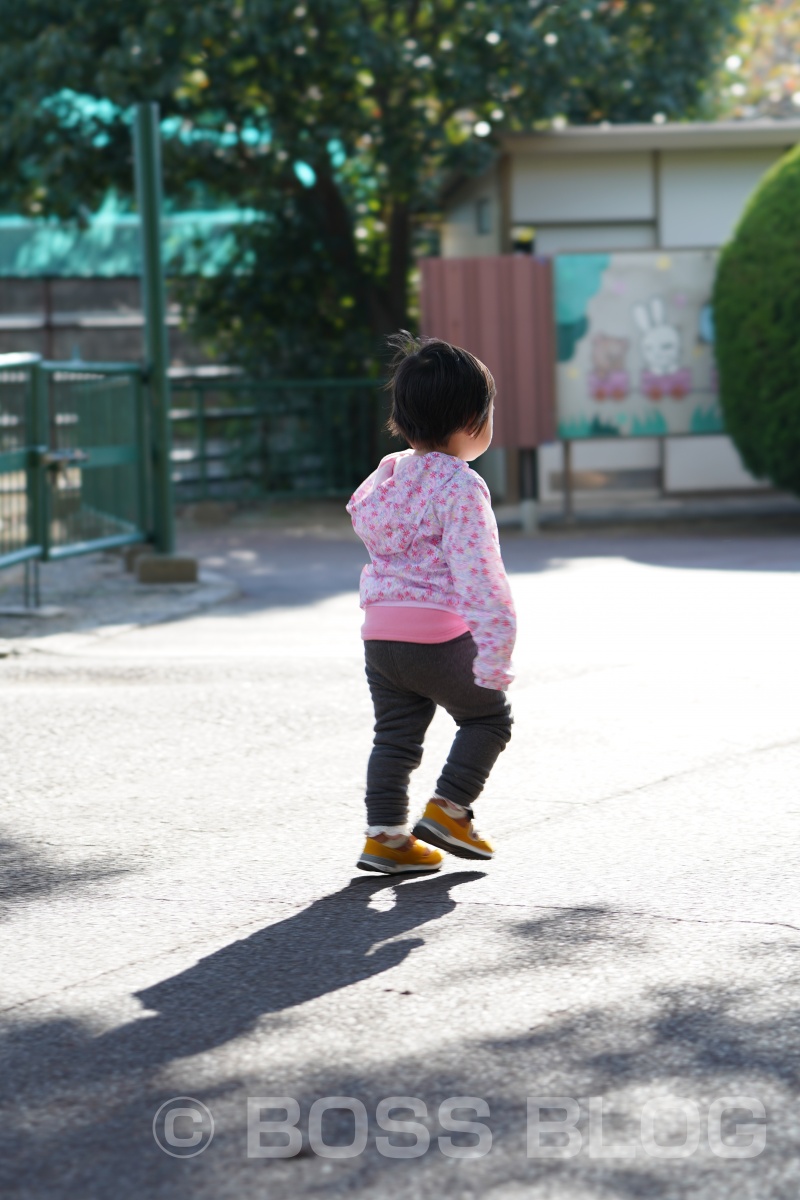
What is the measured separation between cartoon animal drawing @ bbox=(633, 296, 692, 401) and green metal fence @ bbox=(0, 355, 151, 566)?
5133 millimetres

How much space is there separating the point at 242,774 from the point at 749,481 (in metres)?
13.1

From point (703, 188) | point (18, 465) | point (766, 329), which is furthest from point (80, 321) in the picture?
point (18, 465)

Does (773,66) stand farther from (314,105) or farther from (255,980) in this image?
(255,980)

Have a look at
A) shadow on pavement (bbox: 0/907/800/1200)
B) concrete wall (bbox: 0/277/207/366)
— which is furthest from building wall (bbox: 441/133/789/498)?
shadow on pavement (bbox: 0/907/800/1200)

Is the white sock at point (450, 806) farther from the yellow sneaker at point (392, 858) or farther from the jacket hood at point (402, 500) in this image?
the jacket hood at point (402, 500)

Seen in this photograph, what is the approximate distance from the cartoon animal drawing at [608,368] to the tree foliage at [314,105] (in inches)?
129

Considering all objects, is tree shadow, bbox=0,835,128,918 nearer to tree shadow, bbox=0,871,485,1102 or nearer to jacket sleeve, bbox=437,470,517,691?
tree shadow, bbox=0,871,485,1102

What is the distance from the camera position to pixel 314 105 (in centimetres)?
1697

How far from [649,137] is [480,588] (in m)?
13.7

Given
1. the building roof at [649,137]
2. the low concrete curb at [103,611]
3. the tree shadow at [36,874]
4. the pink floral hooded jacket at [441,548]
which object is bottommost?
the tree shadow at [36,874]

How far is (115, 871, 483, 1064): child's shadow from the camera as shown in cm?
312

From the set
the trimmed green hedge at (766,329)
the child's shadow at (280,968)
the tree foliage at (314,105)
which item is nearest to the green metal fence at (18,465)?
the child's shadow at (280,968)

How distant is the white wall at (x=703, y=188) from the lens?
1759 cm

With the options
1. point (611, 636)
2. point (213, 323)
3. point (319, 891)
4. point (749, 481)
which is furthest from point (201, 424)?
point (319, 891)
